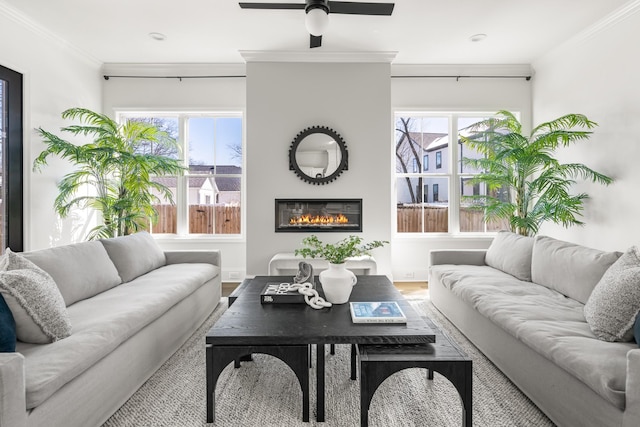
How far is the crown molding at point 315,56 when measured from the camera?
4391 mm

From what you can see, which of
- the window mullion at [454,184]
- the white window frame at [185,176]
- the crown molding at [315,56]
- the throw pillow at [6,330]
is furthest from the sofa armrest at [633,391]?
the white window frame at [185,176]

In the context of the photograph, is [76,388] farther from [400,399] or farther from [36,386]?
[400,399]

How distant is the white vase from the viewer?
2256 millimetres

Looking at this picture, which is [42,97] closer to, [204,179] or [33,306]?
[204,179]

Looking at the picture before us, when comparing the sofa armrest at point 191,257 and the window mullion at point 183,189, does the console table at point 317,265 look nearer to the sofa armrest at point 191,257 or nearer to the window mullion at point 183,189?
the sofa armrest at point 191,257

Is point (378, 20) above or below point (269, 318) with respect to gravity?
above

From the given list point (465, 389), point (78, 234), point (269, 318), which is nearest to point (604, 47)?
point (465, 389)

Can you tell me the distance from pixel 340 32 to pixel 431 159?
2.16 metres

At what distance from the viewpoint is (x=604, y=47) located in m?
3.68

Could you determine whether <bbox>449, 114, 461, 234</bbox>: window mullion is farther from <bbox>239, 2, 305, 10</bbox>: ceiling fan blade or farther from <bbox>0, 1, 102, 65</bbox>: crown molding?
<bbox>0, 1, 102, 65</bbox>: crown molding

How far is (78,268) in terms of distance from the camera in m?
2.43

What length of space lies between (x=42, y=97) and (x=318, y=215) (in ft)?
10.8

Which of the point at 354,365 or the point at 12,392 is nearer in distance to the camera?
the point at 12,392

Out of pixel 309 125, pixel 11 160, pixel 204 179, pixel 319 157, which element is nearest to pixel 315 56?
pixel 309 125
